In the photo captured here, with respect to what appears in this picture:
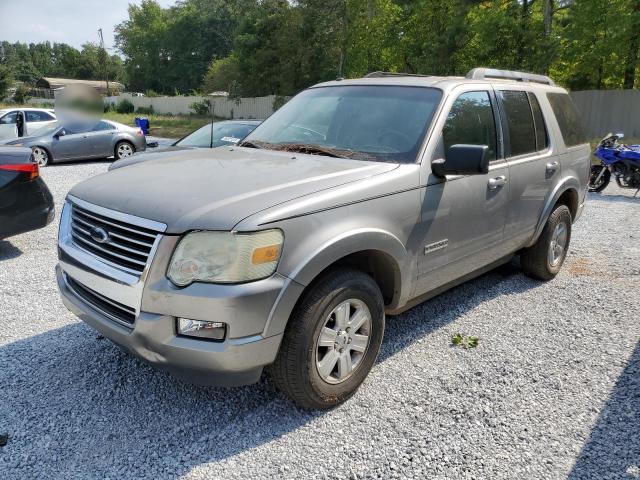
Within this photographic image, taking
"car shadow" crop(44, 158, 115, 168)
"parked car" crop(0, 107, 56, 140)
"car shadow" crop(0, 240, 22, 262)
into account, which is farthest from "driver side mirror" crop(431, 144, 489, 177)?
"parked car" crop(0, 107, 56, 140)

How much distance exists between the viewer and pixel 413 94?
378 centimetres

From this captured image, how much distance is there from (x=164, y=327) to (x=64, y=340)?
175 centimetres

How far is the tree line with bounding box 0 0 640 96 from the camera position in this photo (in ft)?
64.8

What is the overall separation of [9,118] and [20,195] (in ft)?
38.1

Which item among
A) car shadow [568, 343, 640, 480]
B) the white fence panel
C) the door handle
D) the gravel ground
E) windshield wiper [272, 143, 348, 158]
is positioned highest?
the white fence panel

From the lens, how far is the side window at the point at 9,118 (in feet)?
49.2

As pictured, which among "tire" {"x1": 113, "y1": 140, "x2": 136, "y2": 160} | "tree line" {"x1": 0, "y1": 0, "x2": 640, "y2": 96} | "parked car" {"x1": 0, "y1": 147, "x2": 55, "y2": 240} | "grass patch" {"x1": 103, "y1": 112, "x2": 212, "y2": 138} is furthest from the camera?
"grass patch" {"x1": 103, "y1": 112, "x2": 212, "y2": 138}

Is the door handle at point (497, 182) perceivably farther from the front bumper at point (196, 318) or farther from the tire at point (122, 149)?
the tire at point (122, 149)

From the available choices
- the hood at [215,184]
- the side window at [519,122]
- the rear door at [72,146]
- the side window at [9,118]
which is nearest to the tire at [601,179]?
the side window at [519,122]

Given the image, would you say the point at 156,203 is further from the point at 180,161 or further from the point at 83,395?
the point at 83,395

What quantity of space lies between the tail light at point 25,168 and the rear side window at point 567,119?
17.9 ft

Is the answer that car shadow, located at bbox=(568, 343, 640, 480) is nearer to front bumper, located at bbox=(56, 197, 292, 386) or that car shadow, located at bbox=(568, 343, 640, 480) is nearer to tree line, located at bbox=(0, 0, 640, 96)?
front bumper, located at bbox=(56, 197, 292, 386)

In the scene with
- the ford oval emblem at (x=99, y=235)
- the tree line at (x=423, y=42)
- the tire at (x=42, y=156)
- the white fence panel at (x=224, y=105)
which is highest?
the tree line at (x=423, y=42)

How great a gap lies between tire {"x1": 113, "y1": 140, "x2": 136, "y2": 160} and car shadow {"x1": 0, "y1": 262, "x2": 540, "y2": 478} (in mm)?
11730
